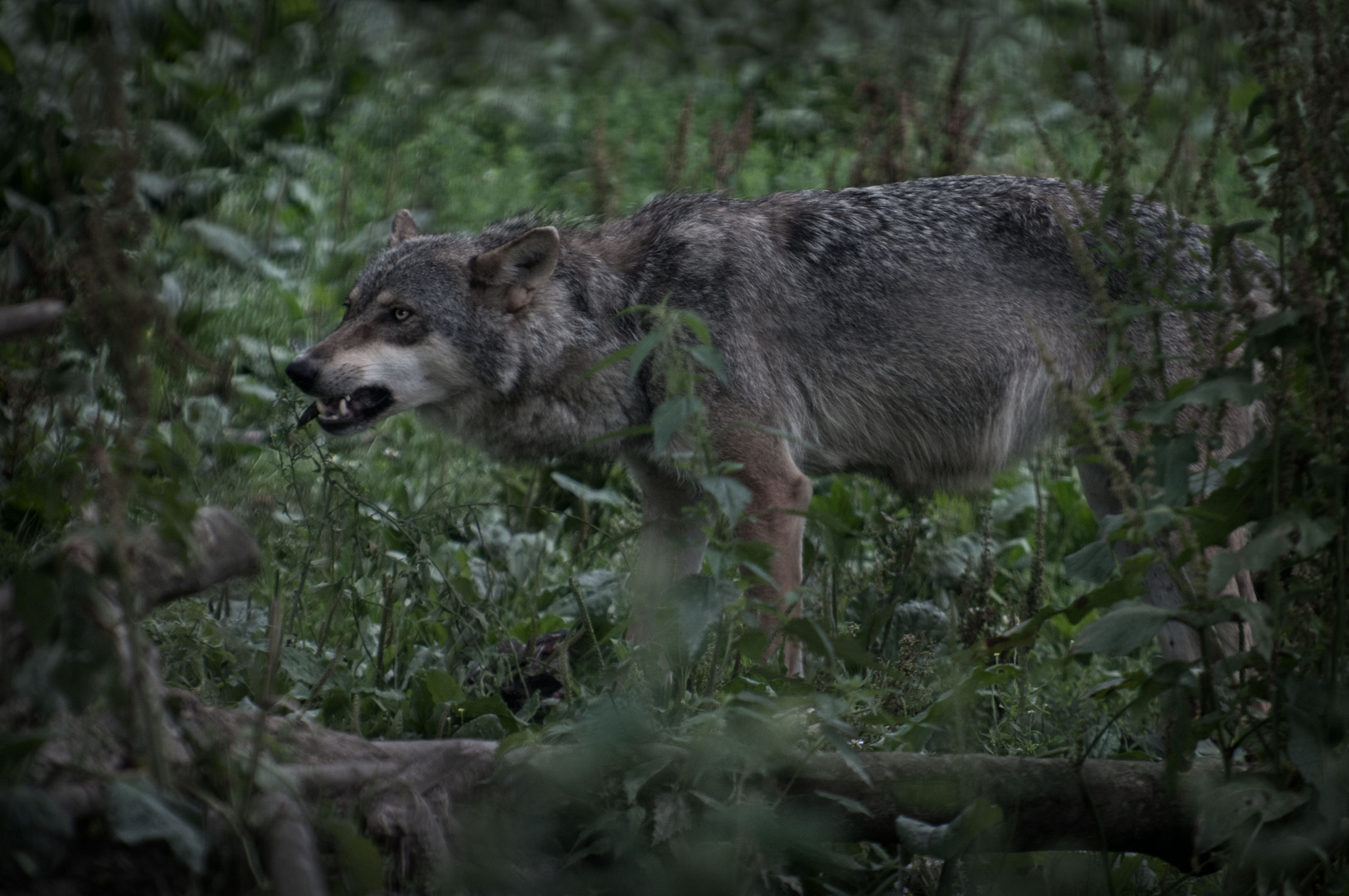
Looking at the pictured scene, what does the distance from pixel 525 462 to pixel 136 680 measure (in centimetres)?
290

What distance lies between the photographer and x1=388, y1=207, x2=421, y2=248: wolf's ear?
5.00 meters

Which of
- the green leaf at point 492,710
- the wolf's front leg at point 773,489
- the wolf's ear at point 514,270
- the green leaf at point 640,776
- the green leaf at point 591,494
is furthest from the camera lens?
the green leaf at point 591,494

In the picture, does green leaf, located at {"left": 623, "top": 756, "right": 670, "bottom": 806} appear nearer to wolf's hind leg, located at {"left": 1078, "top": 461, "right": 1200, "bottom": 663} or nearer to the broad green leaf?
the broad green leaf

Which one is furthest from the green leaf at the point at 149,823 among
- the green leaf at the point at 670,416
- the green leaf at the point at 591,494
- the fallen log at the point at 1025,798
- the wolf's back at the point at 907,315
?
the green leaf at the point at 591,494

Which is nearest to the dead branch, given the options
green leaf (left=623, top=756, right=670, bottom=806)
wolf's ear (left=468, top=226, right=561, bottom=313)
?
green leaf (left=623, top=756, right=670, bottom=806)

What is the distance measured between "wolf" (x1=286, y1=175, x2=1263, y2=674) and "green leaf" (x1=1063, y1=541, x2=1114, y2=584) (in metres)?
1.60

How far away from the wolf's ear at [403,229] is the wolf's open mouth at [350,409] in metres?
0.93

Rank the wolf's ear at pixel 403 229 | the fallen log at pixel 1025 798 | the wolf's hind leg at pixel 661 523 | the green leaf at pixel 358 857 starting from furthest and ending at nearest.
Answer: the wolf's ear at pixel 403 229
the wolf's hind leg at pixel 661 523
the fallen log at pixel 1025 798
the green leaf at pixel 358 857

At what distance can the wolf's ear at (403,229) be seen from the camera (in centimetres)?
500

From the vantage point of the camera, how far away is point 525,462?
15.7ft

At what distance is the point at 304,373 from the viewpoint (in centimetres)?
417

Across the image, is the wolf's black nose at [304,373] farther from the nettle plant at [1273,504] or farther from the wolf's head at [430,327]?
the nettle plant at [1273,504]

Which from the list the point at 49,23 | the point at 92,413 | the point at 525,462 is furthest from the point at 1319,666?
the point at 49,23

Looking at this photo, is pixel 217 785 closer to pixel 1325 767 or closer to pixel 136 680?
pixel 136 680
